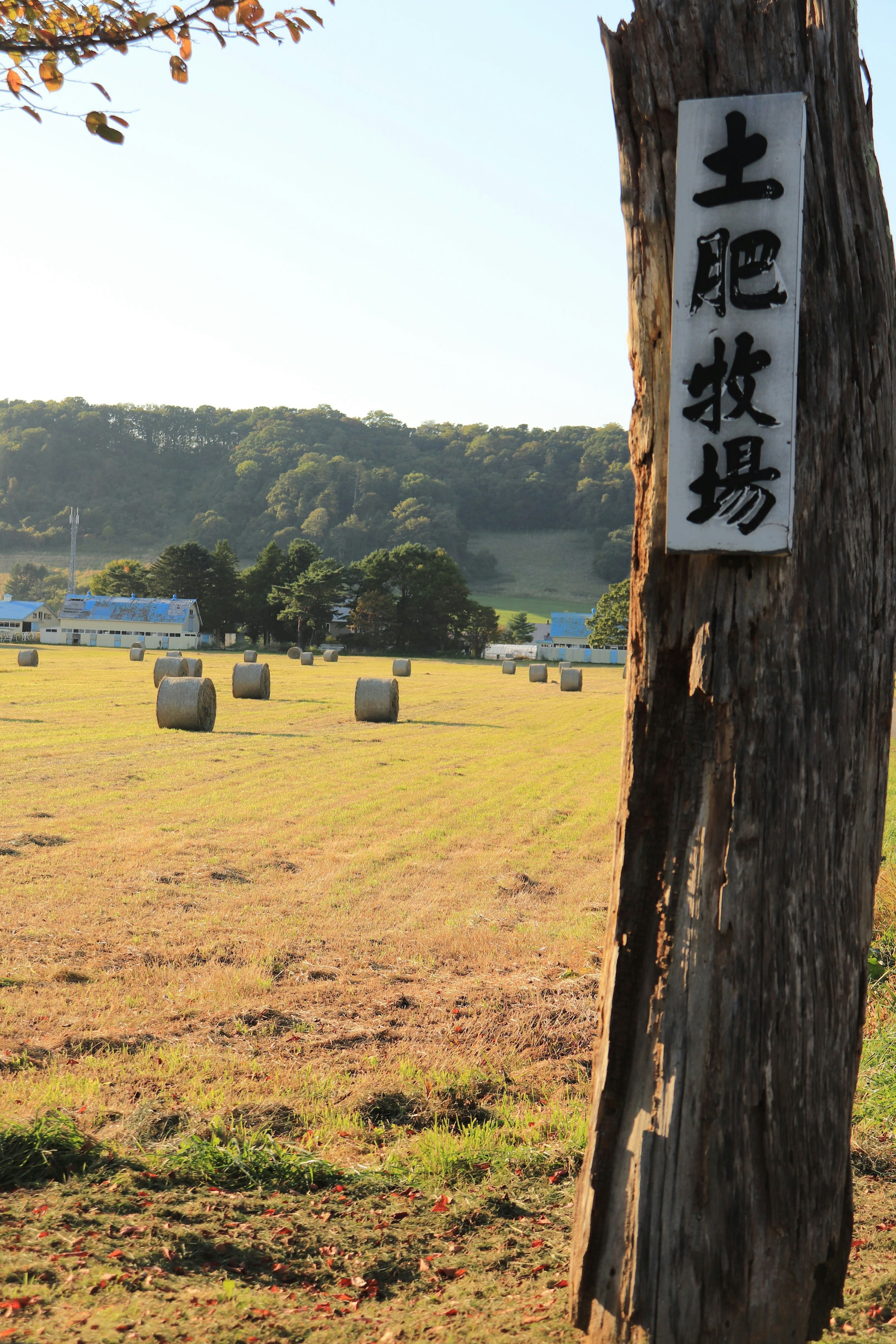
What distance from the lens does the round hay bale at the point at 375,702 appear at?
2473cm

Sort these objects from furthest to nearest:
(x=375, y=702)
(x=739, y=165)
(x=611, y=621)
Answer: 1. (x=611, y=621)
2. (x=375, y=702)
3. (x=739, y=165)

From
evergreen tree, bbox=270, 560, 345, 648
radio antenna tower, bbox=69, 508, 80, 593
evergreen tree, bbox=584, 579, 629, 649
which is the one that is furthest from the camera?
radio antenna tower, bbox=69, 508, 80, 593

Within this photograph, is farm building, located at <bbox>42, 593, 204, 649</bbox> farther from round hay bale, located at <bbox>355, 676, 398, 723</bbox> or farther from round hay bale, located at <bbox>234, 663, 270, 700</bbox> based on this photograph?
round hay bale, located at <bbox>355, 676, 398, 723</bbox>

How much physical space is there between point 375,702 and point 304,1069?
64.0 ft

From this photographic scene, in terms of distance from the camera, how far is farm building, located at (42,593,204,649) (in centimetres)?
8556

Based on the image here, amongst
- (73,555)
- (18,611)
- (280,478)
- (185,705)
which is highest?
(280,478)

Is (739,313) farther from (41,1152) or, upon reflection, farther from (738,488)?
(41,1152)

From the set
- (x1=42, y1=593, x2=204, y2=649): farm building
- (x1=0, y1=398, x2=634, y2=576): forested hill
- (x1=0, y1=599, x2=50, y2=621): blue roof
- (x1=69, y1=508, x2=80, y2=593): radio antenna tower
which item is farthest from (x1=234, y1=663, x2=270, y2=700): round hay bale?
(x1=0, y1=398, x2=634, y2=576): forested hill

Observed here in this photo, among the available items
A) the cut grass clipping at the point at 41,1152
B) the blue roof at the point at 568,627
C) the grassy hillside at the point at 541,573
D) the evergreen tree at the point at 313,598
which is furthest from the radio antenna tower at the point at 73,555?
the cut grass clipping at the point at 41,1152

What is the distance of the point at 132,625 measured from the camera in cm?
8706

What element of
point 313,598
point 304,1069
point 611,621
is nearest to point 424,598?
point 313,598

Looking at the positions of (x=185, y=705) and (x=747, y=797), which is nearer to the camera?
(x=747, y=797)

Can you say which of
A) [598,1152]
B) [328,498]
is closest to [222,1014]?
[598,1152]

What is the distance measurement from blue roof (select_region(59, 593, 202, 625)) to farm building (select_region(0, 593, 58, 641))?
7.76ft
